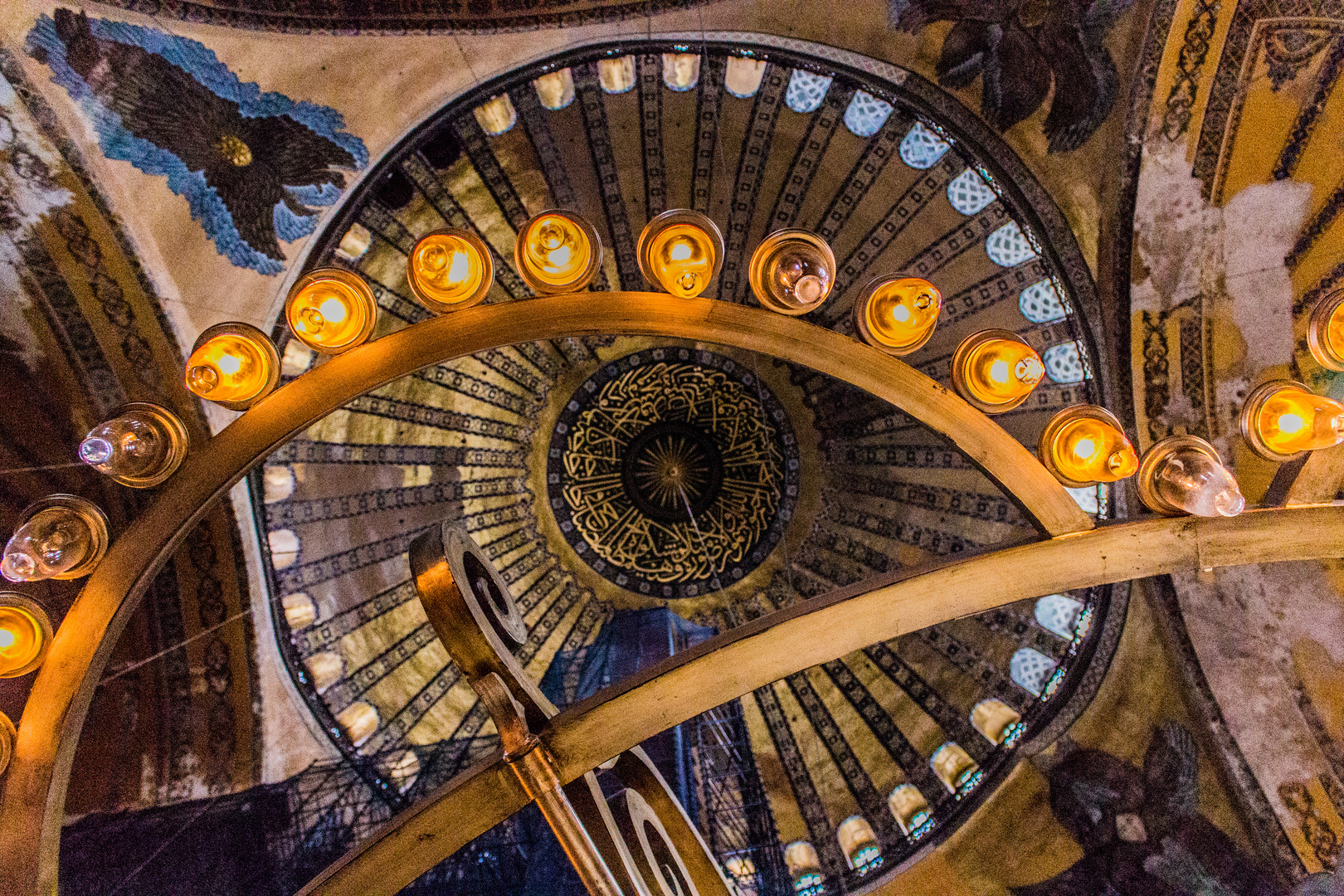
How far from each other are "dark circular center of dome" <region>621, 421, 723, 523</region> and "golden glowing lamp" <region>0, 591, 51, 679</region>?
5.12m

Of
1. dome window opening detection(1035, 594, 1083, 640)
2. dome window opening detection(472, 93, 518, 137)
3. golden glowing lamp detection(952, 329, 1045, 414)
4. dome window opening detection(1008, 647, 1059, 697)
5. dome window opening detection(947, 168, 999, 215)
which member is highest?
dome window opening detection(472, 93, 518, 137)

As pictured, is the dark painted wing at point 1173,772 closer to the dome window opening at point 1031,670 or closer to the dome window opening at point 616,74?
the dome window opening at point 1031,670

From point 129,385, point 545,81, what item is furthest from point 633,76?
point 129,385

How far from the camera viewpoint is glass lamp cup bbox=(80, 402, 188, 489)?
236 cm

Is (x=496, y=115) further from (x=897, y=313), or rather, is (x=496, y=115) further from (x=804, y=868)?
(x=804, y=868)

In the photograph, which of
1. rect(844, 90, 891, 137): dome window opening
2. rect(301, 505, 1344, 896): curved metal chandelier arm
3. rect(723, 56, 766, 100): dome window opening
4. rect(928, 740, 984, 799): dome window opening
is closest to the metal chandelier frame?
rect(301, 505, 1344, 896): curved metal chandelier arm

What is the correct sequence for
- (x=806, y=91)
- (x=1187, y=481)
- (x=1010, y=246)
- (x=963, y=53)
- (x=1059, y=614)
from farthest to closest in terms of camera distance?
1. (x=1059, y=614)
2. (x=1010, y=246)
3. (x=806, y=91)
4. (x=963, y=53)
5. (x=1187, y=481)

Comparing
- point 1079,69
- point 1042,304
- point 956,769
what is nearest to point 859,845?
point 956,769

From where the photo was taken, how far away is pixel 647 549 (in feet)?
24.2

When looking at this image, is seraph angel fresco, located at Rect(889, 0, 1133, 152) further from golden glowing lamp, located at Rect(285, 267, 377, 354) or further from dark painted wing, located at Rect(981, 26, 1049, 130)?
golden glowing lamp, located at Rect(285, 267, 377, 354)

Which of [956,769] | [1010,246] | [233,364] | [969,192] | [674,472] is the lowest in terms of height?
[956,769]

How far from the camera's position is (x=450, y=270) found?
2471 mm

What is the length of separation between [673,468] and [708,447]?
40 centimetres

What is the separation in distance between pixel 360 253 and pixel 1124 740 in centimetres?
686
